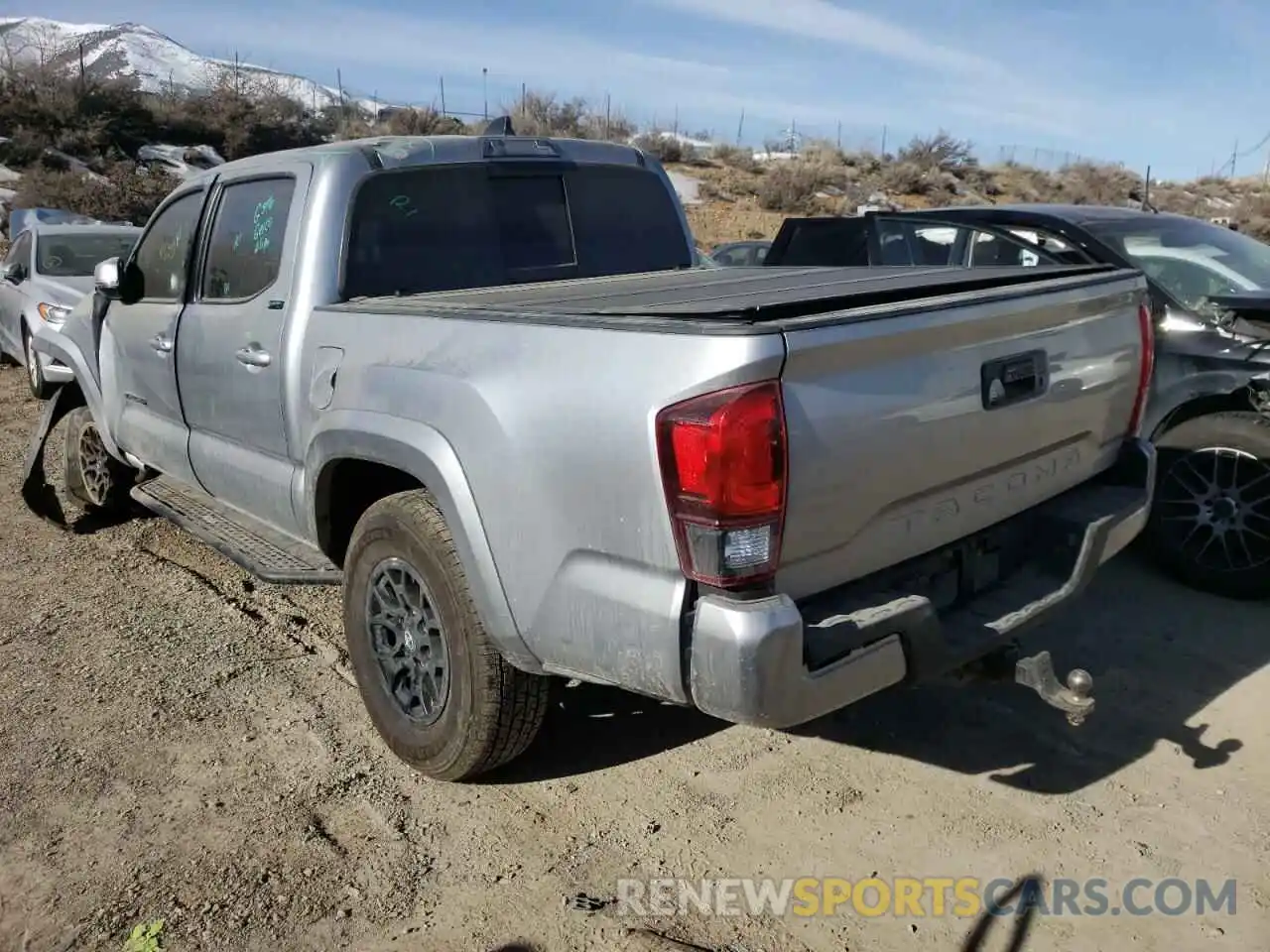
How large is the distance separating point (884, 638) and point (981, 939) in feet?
2.74

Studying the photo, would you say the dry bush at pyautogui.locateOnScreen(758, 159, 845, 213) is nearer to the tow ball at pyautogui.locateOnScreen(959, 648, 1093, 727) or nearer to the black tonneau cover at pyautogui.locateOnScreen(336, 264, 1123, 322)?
the black tonneau cover at pyautogui.locateOnScreen(336, 264, 1123, 322)

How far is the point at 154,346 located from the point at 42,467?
173cm

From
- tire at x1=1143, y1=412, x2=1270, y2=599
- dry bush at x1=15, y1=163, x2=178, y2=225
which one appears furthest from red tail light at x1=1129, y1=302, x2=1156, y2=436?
dry bush at x1=15, y1=163, x2=178, y2=225

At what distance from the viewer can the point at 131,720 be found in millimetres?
3771

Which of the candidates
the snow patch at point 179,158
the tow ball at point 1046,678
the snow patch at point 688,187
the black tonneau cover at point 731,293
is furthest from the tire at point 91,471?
the snow patch at point 688,187

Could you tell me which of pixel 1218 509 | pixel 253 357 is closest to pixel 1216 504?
pixel 1218 509

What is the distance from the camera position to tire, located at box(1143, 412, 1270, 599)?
15.3ft

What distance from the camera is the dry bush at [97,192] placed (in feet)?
68.5

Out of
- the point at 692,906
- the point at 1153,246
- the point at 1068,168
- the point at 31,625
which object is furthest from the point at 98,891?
the point at 1068,168

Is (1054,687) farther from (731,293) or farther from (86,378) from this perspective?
(86,378)

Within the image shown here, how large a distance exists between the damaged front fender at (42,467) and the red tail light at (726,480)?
→ 15.4 feet

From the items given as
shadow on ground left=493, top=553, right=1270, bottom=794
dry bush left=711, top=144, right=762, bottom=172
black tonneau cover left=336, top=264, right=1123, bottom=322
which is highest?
dry bush left=711, top=144, right=762, bottom=172

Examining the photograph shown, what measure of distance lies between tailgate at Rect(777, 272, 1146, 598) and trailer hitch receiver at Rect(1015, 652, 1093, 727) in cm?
39

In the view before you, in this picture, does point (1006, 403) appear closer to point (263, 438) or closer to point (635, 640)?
point (635, 640)
